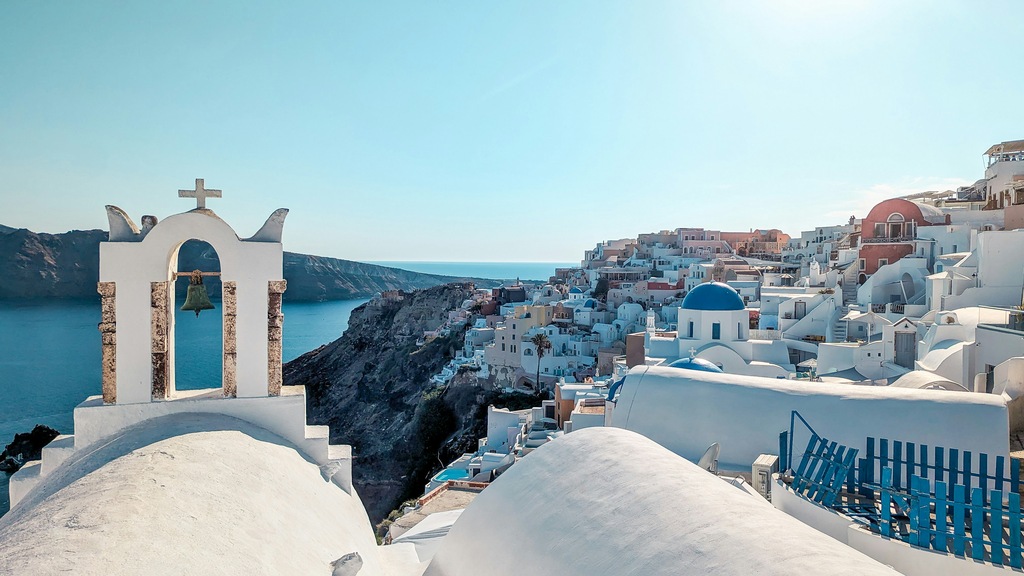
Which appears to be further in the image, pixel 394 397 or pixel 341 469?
pixel 394 397

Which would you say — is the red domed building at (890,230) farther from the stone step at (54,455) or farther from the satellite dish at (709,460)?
the stone step at (54,455)

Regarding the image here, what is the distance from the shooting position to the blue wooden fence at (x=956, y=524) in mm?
3641

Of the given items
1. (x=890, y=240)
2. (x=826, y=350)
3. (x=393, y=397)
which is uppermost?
(x=890, y=240)

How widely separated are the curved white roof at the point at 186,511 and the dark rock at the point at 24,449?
2929cm

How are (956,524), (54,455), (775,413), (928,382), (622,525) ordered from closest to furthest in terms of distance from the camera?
(622,525), (956,524), (54,455), (775,413), (928,382)

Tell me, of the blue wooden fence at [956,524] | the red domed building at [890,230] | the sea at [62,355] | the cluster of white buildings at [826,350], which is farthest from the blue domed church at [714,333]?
the sea at [62,355]

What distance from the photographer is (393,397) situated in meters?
48.6

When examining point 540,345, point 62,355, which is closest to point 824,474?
point 540,345

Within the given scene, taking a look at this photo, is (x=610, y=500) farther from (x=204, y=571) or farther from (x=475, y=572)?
(x=204, y=571)

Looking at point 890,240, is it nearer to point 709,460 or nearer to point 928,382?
point 928,382

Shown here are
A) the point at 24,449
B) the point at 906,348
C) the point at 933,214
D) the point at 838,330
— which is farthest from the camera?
the point at 933,214

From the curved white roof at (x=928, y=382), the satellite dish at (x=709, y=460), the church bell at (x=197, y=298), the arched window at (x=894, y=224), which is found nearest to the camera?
the church bell at (x=197, y=298)

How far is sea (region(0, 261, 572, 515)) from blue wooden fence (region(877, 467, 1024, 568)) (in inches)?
1149

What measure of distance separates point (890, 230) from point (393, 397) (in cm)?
3500
